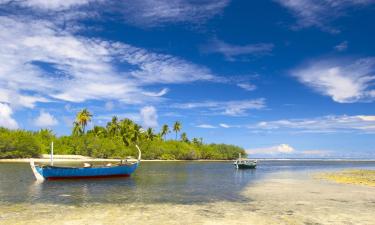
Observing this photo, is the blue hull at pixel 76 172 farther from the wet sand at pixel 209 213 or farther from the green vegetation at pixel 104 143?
the green vegetation at pixel 104 143

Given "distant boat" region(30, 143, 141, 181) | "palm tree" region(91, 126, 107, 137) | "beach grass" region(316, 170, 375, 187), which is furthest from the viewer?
"palm tree" region(91, 126, 107, 137)

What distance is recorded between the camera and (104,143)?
121m

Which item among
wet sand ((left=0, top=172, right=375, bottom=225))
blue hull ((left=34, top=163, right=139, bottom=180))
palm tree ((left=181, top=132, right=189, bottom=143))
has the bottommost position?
wet sand ((left=0, top=172, right=375, bottom=225))

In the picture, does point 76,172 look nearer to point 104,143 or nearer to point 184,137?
point 104,143

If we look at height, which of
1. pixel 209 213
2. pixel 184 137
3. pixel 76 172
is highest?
pixel 184 137

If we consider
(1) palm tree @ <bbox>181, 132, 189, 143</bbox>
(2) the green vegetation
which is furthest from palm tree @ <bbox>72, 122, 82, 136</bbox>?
(1) palm tree @ <bbox>181, 132, 189, 143</bbox>

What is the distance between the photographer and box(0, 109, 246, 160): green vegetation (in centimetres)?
9631

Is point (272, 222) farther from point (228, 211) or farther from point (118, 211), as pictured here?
point (118, 211)

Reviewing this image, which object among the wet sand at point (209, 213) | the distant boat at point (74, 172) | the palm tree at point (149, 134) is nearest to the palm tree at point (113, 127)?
the palm tree at point (149, 134)

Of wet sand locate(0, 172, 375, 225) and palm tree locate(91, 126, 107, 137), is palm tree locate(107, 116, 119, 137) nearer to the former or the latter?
palm tree locate(91, 126, 107, 137)

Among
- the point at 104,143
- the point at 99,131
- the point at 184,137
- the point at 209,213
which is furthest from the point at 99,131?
the point at 209,213

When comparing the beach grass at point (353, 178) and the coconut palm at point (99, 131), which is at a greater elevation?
the coconut palm at point (99, 131)

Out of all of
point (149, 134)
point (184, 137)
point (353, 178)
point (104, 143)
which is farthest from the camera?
point (184, 137)

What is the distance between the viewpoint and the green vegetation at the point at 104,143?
96312 millimetres
